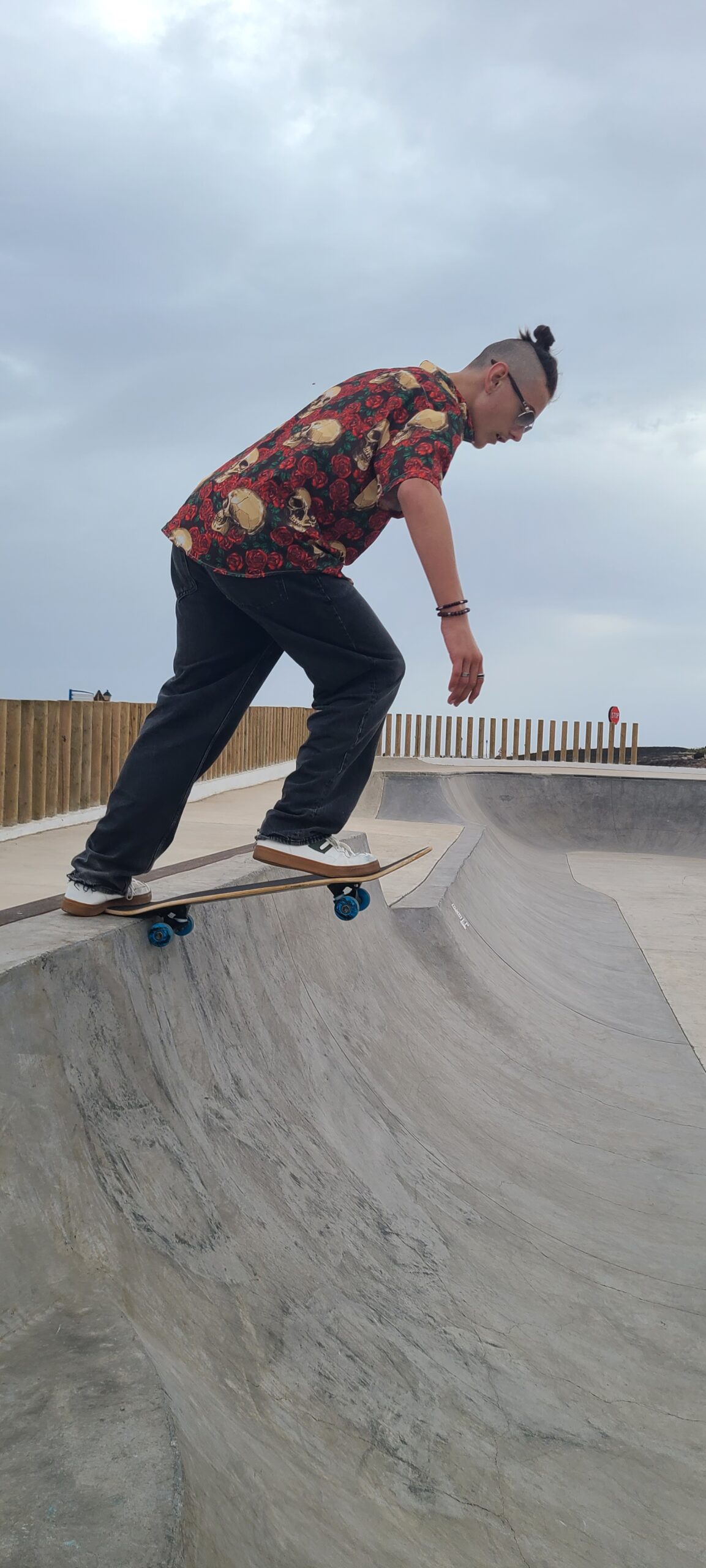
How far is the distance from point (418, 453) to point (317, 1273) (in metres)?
1.87

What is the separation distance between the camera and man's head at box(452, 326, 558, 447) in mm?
2568

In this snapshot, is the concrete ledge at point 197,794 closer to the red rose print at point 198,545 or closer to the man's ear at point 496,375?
the red rose print at point 198,545

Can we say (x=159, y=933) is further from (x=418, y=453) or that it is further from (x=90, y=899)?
(x=418, y=453)

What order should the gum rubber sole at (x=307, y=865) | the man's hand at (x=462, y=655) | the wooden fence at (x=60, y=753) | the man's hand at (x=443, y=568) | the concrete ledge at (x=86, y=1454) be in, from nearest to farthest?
the concrete ledge at (x=86, y=1454) < the man's hand at (x=443, y=568) < the man's hand at (x=462, y=655) < the gum rubber sole at (x=307, y=865) < the wooden fence at (x=60, y=753)

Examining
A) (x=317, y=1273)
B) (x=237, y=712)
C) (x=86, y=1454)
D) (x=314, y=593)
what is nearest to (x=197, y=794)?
(x=237, y=712)

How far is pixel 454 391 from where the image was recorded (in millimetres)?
2557

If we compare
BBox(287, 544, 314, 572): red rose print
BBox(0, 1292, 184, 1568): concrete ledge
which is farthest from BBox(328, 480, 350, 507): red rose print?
BBox(0, 1292, 184, 1568): concrete ledge

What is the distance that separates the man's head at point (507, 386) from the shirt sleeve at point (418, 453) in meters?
0.17

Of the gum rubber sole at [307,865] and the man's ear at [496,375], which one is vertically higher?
the man's ear at [496,375]

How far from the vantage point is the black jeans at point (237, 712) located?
2.56 metres

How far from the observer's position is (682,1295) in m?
2.53

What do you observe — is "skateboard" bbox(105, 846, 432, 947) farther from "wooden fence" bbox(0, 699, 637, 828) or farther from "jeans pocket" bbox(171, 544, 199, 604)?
"wooden fence" bbox(0, 699, 637, 828)

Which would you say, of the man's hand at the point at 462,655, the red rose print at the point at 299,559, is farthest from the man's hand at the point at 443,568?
the red rose print at the point at 299,559

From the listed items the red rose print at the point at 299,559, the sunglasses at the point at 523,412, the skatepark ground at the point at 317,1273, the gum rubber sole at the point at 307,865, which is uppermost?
the sunglasses at the point at 523,412
